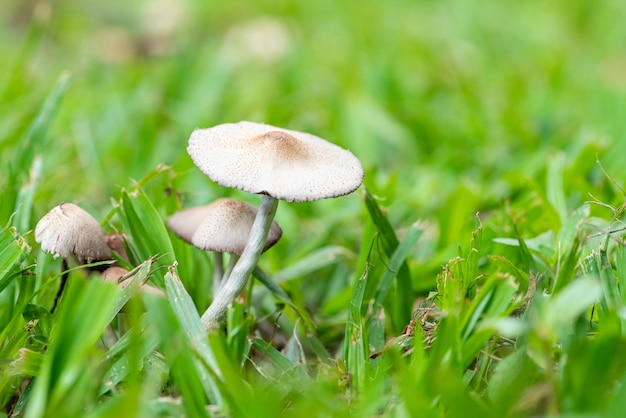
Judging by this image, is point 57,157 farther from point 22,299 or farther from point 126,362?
point 126,362

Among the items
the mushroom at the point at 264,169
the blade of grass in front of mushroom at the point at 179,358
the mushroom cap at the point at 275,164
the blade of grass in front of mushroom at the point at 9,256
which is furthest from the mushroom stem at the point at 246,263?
the blade of grass in front of mushroom at the point at 9,256

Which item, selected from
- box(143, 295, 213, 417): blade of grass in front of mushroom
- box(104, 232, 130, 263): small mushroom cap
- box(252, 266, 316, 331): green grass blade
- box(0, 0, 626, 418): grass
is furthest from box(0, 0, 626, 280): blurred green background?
box(143, 295, 213, 417): blade of grass in front of mushroom

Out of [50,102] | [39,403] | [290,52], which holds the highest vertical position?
[50,102]

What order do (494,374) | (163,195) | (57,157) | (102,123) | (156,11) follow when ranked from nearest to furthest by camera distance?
(494,374) → (163,195) → (57,157) → (102,123) → (156,11)

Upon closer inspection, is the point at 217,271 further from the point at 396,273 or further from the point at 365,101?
the point at 365,101

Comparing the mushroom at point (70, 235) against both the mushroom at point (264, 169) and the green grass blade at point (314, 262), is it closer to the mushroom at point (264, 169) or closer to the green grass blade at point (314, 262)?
the mushroom at point (264, 169)

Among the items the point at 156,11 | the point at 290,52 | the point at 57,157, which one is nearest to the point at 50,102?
the point at 57,157

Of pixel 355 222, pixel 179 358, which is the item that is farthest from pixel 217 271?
pixel 355 222
